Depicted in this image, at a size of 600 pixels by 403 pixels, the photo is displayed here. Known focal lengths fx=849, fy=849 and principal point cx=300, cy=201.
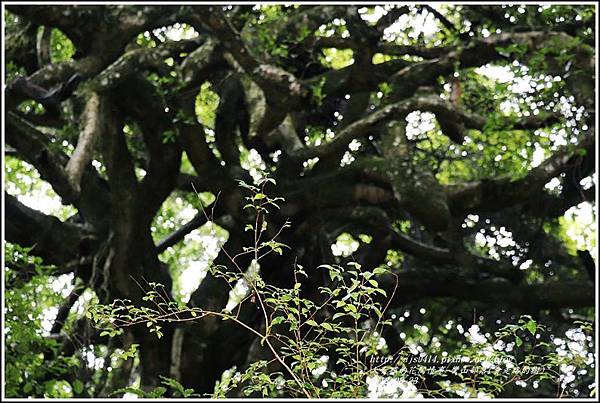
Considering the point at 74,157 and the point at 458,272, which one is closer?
the point at 74,157

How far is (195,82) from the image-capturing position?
30.4 ft

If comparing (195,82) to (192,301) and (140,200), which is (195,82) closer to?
(140,200)

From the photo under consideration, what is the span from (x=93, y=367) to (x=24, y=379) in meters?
2.62

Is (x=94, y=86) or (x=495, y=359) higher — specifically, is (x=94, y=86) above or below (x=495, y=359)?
above

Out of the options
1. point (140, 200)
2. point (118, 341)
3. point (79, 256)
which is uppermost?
point (140, 200)

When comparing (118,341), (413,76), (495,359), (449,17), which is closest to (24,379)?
(118,341)

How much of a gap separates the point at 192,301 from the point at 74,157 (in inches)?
113

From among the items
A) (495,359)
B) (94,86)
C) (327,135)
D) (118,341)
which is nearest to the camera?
(495,359)

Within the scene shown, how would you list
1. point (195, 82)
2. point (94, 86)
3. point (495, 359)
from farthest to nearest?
point (195, 82)
point (94, 86)
point (495, 359)

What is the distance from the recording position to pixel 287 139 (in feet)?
31.3

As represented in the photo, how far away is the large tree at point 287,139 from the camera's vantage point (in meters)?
8.41

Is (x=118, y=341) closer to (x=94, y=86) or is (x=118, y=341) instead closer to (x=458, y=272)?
(x=94, y=86)

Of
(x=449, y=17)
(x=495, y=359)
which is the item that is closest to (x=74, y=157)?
(x=495, y=359)

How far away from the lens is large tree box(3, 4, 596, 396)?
Answer: 841 centimetres
